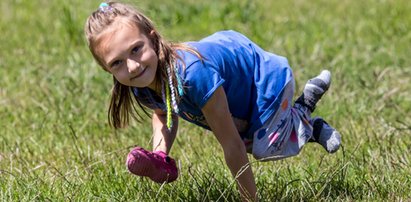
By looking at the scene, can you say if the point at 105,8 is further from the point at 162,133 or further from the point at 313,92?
the point at 313,92

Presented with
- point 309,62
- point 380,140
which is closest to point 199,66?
point 380,140

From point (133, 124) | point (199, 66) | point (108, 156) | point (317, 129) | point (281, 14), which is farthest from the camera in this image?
point (281, 14)

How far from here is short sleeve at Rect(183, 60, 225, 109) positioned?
404 cm

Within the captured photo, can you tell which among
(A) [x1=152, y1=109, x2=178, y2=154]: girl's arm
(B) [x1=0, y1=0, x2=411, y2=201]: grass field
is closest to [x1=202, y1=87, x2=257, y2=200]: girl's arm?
(B) [x1=0, y1=0, x2=411, y2=201]: grass field

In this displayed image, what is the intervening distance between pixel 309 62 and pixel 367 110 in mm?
1354

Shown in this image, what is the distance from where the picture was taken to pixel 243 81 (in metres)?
4.43

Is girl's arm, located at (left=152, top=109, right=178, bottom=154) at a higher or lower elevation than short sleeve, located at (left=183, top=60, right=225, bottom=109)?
lower

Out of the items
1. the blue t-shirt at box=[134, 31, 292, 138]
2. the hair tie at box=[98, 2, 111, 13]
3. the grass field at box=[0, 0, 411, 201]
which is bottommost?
the grass field at box=[0, 0, 411, 201]

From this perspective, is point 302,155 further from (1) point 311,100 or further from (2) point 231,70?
(2) point 231,70

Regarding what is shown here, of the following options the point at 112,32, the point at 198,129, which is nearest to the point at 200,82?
the point at 112,32

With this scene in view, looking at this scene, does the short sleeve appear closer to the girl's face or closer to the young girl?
the young girl

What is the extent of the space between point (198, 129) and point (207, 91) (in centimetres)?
192

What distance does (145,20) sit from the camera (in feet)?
13.6

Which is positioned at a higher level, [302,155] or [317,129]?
[317,129]
